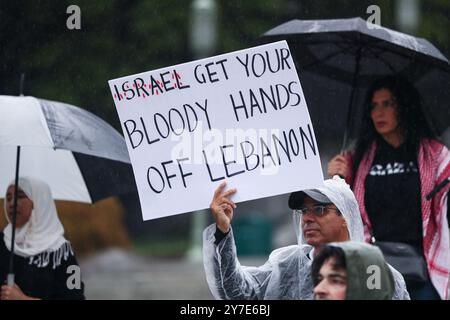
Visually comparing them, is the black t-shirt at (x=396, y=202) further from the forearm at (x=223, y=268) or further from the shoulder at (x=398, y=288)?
the forearm at (x=223, y=268)

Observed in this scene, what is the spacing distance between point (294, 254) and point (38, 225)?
5.81 ft

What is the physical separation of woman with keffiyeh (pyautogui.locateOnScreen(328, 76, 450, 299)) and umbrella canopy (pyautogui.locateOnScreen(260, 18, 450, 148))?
239mm

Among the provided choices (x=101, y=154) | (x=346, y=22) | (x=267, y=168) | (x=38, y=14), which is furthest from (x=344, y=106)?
(x=38, y=14)

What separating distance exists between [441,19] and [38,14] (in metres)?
4.80

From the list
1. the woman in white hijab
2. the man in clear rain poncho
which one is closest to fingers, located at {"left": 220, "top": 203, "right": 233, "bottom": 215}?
the man in clear rain poncho

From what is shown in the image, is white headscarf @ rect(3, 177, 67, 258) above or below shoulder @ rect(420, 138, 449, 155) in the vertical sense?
below

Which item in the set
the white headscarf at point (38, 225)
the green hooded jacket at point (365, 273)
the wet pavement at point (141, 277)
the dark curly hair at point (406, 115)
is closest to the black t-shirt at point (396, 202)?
the dark curly hair at point (406, 115)

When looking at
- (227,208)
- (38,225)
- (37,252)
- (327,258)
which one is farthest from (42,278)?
(327,258)

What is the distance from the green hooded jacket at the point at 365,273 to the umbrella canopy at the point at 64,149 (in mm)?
1885

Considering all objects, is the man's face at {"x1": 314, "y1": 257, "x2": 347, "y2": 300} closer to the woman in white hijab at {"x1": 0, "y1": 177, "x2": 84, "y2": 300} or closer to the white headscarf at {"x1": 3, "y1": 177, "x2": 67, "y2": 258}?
the woman in white hijab at {"x1": 0, "y1": 177, "x2": 84, "y2": 300}

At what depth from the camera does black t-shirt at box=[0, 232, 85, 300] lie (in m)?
6.82

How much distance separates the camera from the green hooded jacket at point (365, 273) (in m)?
5.05

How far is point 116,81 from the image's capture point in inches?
232
